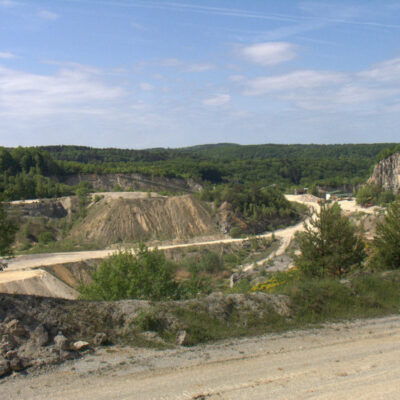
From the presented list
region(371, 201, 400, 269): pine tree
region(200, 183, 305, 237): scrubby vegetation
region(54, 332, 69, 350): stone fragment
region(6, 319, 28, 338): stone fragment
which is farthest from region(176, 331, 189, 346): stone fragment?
region(200, 183, 305, 237): scrubby vegetation

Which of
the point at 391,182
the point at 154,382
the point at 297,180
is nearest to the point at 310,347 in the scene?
the point at 154,382

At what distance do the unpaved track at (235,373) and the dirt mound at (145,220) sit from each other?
39699 millimetres

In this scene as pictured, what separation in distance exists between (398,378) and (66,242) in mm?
42271

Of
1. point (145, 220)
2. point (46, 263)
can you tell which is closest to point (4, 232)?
point (46, 263)

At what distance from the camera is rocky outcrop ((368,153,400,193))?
87.3 meters

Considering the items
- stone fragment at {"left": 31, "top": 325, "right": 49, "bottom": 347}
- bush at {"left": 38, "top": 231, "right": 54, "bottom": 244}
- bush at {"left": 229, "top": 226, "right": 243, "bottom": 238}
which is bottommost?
bush at {"left": 229, "top": 226, "right": 243, "bottom": 238}

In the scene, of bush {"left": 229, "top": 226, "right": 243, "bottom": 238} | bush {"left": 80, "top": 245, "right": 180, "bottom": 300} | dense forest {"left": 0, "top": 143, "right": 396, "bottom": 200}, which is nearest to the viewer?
bush {"left": 80, "top": 245, "right": 180, "bottom": 300}

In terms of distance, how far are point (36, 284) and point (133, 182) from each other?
47.8 metres

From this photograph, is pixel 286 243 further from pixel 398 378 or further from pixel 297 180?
pixel 297 180

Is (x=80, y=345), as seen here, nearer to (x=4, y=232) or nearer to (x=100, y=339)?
(x=100, y=339)

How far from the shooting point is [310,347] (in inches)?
351

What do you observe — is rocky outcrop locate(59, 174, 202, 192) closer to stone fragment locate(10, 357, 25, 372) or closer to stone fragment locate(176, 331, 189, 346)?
stone fragment locate(176, 331, 189, 346)

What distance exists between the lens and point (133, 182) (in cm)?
7500

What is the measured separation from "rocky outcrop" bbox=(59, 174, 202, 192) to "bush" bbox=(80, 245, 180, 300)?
181ft
